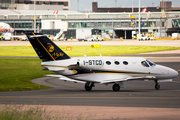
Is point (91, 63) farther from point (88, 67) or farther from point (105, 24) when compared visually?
point (105, 24)

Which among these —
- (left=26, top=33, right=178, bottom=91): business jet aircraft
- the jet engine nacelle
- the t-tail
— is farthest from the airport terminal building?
the jet engine nacelle

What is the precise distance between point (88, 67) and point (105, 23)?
148 m

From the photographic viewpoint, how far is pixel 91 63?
25297 mm

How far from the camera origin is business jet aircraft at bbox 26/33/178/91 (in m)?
25.2

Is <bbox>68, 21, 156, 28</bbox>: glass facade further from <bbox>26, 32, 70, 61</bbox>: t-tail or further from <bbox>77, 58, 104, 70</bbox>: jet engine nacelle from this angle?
<bbox>26, 32, 70, 61</bbox>: t-tail

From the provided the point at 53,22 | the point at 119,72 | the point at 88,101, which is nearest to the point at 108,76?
the point at 119,72

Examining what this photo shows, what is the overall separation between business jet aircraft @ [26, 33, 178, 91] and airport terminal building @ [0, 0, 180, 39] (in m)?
135

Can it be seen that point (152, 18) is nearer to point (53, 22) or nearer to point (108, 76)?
point (53, 22)

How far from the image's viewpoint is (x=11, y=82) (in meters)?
32.0

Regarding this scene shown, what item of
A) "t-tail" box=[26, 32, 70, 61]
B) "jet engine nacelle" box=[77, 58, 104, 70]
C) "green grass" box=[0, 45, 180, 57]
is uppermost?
"t-tail" box=[26, 32, 70, 61]

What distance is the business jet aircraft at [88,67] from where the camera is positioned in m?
25.2

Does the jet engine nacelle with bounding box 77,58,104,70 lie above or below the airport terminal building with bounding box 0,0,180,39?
below

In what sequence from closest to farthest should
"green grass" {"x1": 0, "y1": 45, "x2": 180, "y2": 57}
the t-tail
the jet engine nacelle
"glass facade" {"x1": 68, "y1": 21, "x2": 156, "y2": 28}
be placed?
the jet engine nacelle, the t-tail, "green grass" {"x1": 0, "y1": 45, "x2": 180, "y2": 57}, "glass facade" {"x1": 68, "y1": 21, "x2": 156, "y2": 28}

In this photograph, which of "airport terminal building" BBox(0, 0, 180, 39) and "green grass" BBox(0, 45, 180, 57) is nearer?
"green grass" BBox(0, 45, 180, 57)
